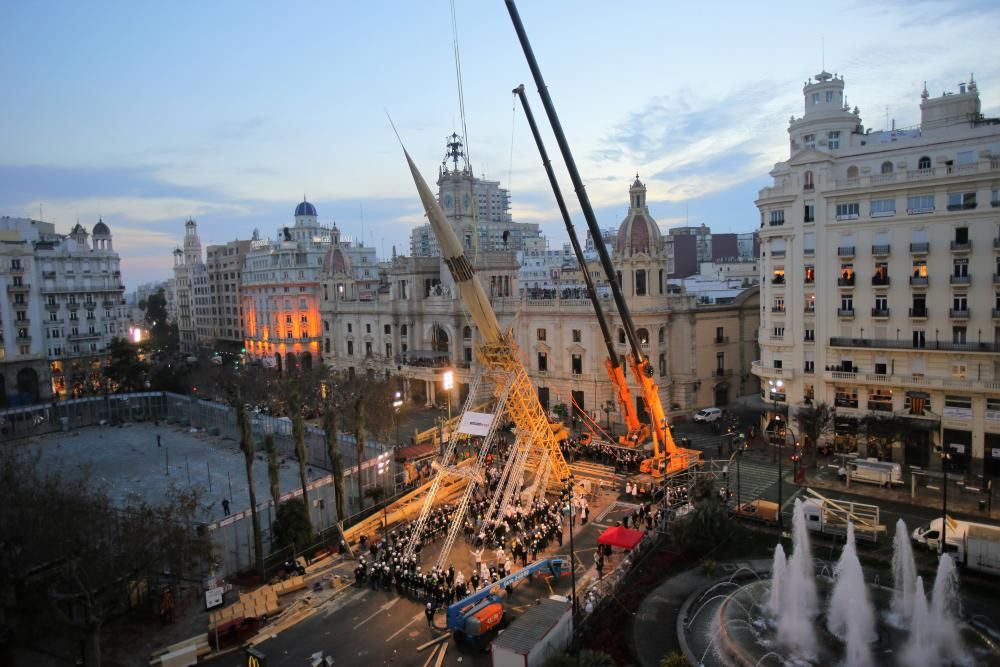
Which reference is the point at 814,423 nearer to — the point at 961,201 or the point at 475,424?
the point at 961,201

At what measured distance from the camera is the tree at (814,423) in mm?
41250

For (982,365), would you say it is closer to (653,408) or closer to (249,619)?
(653,408)

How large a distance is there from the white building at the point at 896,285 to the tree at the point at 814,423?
89 centimetres

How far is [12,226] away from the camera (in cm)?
8625

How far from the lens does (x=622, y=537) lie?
97.5 ft

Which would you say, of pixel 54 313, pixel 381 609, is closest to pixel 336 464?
pixel 381 609

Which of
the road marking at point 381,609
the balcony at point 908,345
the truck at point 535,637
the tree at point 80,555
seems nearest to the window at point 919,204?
the balcony at point 908,345

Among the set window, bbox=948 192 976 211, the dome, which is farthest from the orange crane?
the dome

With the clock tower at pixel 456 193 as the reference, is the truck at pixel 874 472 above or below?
below

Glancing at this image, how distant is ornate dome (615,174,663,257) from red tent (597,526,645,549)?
27.4 meters

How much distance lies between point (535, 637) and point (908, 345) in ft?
107

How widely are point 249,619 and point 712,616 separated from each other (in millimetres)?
16986

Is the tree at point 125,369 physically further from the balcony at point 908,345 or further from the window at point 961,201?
the window at point 961,201

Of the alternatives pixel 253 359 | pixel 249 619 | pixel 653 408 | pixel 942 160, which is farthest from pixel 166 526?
pixel 253 359
